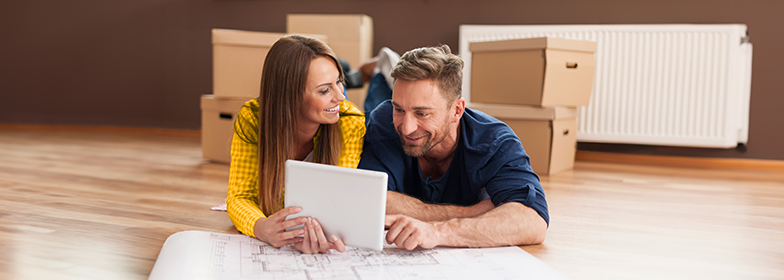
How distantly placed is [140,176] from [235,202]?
112 centimetres

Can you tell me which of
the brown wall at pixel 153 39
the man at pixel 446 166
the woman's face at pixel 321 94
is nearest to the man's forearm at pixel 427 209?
the man at pixel 446 166

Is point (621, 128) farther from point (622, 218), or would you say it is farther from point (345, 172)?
point (345, 172)

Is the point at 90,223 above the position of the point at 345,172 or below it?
below

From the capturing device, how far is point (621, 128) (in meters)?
2.87

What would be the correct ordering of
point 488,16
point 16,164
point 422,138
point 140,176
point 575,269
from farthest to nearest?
point 488,16 < point 16,164 < point 140,176 < point 422,138 < point 575,269

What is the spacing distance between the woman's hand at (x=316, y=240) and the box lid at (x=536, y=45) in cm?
154

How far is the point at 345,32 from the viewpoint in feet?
9.80

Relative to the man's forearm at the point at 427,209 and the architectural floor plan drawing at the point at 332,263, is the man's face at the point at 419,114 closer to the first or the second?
the man's forearm at the point at 427,209

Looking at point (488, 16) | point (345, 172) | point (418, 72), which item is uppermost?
point (488, 16)

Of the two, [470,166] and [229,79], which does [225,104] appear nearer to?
[229,79]

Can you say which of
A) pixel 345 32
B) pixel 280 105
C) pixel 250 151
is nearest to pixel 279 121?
pixel 280 105

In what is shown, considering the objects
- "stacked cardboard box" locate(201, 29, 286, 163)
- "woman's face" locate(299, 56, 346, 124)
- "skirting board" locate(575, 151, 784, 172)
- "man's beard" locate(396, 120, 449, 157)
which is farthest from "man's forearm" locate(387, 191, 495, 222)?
"skirting board" locate(575, 151, 784, 172)

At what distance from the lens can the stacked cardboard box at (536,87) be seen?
230 centimetres

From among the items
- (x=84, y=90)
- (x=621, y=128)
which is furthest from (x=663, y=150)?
(x=84, y=90)
